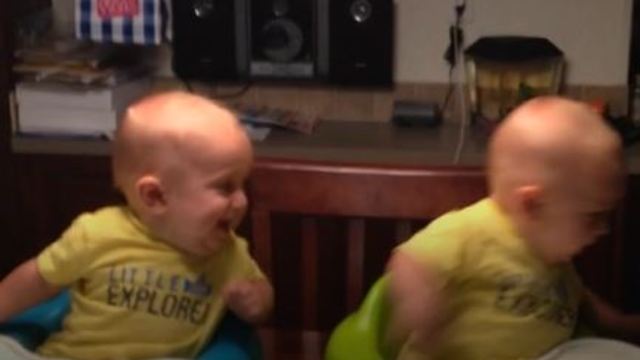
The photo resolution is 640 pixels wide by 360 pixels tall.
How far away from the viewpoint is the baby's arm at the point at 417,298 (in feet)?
3.81

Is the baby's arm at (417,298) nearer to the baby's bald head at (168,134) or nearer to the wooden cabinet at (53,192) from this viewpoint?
the baby's bald head at (168,134)

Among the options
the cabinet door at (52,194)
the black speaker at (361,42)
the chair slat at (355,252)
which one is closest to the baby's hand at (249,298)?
the chair slat at (355,252)

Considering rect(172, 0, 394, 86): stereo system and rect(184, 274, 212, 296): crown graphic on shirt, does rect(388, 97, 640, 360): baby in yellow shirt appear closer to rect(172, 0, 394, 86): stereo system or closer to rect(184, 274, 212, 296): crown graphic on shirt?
rect(184, 274, 212, 296): crown graphic on shirt

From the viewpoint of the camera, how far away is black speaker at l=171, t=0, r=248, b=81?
2500mm

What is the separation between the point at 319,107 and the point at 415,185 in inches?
48.4

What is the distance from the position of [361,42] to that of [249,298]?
1258 millimetres

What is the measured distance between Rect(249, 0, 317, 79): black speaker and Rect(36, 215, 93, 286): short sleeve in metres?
1.24

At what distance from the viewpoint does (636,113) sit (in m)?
2.43

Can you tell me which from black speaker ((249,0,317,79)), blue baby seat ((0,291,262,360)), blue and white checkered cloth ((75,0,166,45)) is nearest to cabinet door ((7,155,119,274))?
blue and white checkered cloth ((75,0,166,45))

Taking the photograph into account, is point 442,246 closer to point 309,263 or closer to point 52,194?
point 309,263

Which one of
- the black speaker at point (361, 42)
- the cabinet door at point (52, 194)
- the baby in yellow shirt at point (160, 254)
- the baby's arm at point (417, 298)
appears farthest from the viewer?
the black speaker at point (361, 42)

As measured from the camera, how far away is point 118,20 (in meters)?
2.44

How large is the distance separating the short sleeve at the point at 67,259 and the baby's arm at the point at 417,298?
379 mm

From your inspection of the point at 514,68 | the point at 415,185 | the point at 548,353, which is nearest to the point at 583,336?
the point at 548,353
